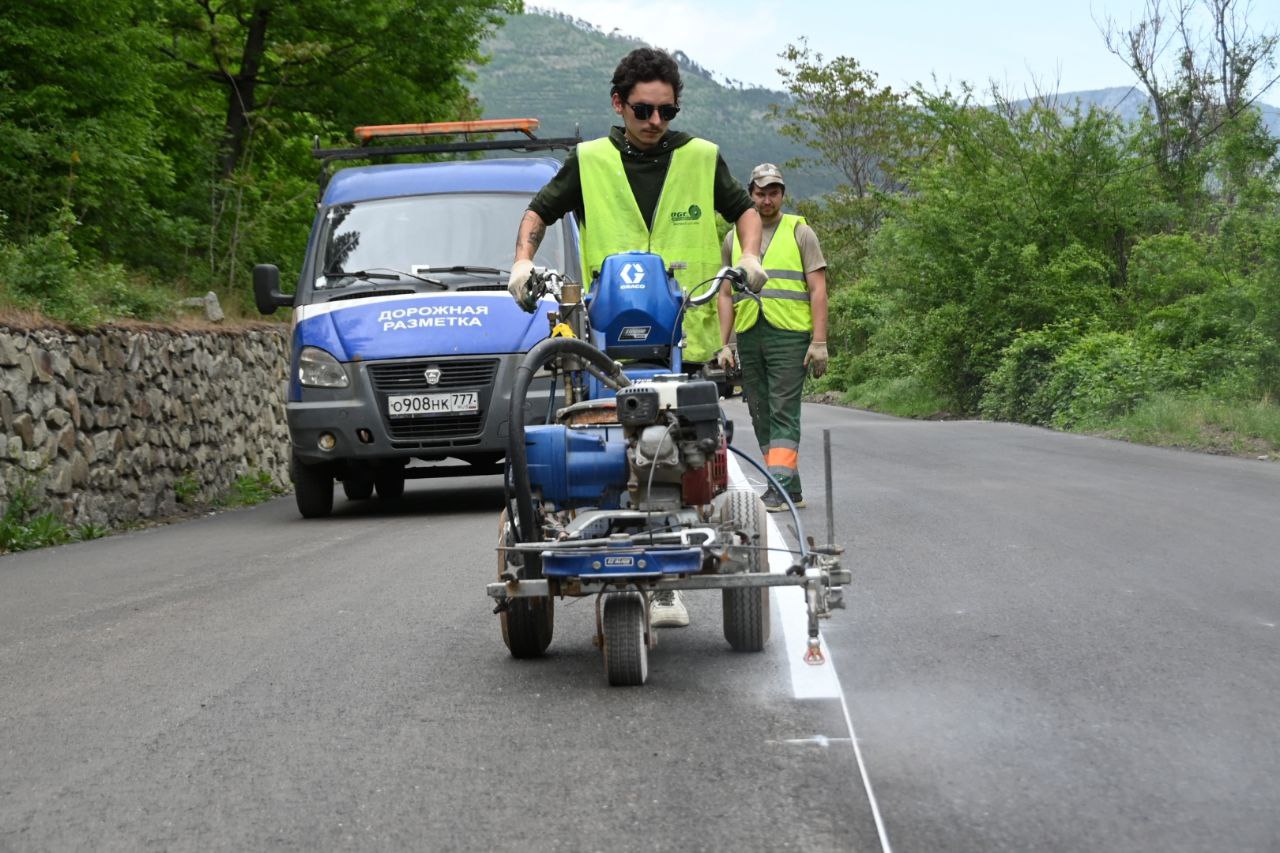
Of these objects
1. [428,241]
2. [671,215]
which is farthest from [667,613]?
[428,241]

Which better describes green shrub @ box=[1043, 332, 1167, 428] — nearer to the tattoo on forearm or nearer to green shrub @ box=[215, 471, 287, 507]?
green shrub @ box=[215, 471, 287, 507]

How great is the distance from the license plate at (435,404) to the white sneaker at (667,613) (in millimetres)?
5920

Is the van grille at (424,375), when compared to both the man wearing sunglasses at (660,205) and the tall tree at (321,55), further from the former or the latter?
the tall tree at (321,55)

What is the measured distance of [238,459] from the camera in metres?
16.5

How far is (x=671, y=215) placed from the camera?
593cm

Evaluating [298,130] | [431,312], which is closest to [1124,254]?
[298,130]

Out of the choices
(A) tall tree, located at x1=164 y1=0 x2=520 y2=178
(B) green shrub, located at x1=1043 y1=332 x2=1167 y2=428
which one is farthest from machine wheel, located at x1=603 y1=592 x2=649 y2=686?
(A) tall tree, located at x1=164 y1=0 x2=520 y2=178

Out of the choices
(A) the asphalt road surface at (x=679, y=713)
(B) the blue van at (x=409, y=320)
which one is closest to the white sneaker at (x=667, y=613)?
(A) the asphalt road surface at (x=679, y=713)

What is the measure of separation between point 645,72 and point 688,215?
1.72 feet

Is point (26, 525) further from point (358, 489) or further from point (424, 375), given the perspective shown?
point (358, 489)

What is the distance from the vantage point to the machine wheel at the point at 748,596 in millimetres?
5379

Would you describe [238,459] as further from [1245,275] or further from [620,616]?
[1245,275]

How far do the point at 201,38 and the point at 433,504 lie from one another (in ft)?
40.0

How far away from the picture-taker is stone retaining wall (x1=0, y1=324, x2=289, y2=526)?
38.2 feet
